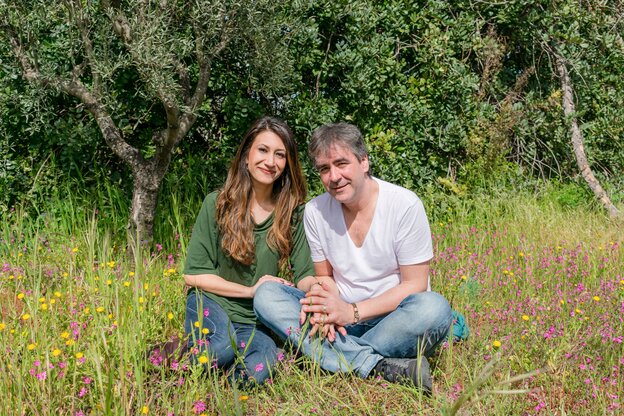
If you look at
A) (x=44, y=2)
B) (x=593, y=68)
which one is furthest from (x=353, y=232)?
(x=593, y=68)

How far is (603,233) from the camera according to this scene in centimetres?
483

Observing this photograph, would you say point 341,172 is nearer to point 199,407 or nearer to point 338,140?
point 338,140

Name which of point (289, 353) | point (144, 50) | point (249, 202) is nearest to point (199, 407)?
point (289, 353)

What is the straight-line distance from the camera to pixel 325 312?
9.05ft

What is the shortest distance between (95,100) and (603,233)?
423 cm

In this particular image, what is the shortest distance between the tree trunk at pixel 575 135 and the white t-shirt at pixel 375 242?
3.68 metres

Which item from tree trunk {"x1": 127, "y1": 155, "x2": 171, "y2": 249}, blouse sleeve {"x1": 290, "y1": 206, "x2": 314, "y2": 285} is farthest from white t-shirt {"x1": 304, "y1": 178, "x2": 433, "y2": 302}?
tree trunk {"x1": 127, "y1": 155, "x2": 171, "y2": 249}

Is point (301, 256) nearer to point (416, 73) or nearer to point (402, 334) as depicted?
point (402, 334)

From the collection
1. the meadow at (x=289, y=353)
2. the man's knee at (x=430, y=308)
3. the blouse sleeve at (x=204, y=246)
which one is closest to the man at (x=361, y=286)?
the man's knee at (x=430, y=308)

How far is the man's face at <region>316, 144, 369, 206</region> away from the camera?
2.82 meters

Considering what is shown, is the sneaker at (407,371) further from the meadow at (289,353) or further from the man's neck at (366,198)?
the man's neck at (366,198)

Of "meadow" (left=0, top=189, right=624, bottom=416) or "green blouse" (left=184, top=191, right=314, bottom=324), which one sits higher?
"green blouse" (left=184, top=191, right=314, bottom=324)

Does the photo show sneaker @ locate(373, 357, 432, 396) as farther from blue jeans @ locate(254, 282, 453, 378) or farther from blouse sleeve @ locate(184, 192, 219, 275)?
blouse sleeve @ locate(184, 192, 219, 275)

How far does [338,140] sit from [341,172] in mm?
162
